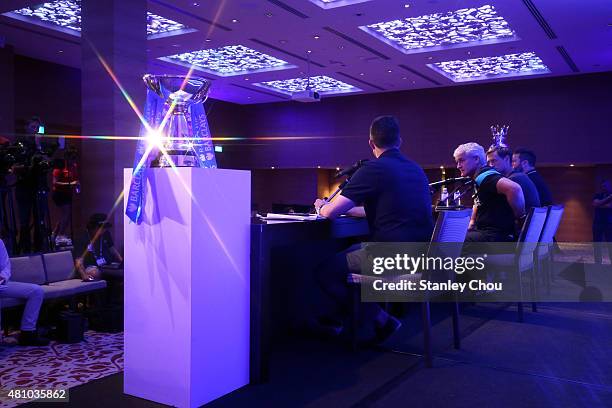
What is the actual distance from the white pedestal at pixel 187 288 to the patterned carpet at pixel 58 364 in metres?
0.68

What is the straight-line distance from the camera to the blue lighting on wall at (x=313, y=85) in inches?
493

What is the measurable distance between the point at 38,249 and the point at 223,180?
3892mm

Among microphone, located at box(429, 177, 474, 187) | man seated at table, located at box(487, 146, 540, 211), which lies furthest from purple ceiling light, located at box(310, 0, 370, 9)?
microphone, located at box(429, 177, 474, 187)

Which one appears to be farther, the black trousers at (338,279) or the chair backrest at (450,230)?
the black trousers at (338,279)

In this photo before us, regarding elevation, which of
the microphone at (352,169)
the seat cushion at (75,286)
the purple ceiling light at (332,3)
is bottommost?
the seat cushion at (75,286)

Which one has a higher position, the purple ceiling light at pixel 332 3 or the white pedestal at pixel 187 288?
the purple ceiling light at pixel 332 3

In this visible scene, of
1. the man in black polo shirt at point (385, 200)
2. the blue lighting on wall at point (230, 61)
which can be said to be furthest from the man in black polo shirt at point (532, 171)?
the blue lighting on wall at point (230, 61)

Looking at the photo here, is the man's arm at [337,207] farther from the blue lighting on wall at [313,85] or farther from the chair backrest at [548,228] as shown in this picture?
the blue lighting on wall at [313,85]

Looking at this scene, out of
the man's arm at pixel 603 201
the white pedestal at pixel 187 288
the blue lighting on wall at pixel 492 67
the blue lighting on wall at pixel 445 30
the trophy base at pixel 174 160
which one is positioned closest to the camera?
the white pedestal at pixel 187 288

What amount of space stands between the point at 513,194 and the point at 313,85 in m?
9.60

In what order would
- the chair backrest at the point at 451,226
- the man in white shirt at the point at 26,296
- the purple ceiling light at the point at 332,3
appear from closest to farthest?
the chair backrest at the point at 451,226, the man in white shirt at the point at 26,296, the purple ceiling light at the point at 332,3

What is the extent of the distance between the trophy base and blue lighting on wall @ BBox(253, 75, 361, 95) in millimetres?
10142

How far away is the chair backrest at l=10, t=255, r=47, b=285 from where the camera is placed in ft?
13.8

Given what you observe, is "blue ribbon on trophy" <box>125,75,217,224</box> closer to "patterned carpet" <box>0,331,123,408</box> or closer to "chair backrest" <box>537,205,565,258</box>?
"patterned carpet" <box>0,331,123,408</box>
